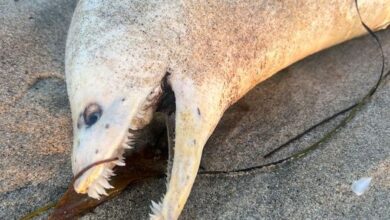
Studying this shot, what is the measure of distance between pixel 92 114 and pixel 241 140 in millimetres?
841

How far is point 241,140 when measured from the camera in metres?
2.63

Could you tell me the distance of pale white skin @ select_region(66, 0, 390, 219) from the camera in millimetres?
2070

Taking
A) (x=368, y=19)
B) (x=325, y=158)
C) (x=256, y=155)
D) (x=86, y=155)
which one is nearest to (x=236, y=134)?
(x=256, y=155)

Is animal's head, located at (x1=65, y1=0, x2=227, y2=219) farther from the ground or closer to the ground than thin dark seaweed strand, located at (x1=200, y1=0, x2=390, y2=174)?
farther from the ground

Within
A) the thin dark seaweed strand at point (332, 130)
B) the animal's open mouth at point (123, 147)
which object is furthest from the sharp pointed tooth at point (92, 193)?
the thin dark seaweed strand at point (332, 130)

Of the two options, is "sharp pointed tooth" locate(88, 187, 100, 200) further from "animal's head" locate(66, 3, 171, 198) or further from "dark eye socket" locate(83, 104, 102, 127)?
"dark eye socket" locate(83, 104, 102, 127)

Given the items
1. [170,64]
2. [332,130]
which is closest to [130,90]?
[170,64]

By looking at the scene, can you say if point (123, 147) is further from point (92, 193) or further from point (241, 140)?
point (241, 140)

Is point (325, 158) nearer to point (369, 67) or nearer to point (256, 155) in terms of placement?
point (256, 155)

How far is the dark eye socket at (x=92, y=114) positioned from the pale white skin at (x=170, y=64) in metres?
0.01

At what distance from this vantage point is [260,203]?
232 cm

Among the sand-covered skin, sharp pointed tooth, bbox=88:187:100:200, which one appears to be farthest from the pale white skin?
the sand-covered skin

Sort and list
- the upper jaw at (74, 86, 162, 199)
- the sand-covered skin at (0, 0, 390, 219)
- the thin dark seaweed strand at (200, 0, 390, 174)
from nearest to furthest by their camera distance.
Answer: the upper jaw at (74, 86, 162, 199) < the sand-covered skin at (0, 0, 390, 219) < the thin dark seaweed strand at (200, 0, 390, 174)

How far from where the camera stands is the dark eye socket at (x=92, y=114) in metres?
2.09
